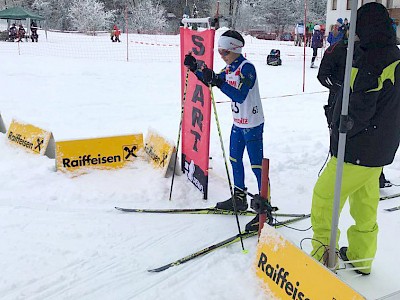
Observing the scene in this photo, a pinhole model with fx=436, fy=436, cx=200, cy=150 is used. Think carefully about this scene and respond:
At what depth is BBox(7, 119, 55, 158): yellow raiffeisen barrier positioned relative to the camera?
19.1ft

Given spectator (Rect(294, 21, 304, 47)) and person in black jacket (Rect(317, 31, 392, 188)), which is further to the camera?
spectator (Rect(294, 21, 304, 47))

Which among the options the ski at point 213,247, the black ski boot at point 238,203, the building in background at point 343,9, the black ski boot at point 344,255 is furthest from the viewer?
the building in background at point 343,9

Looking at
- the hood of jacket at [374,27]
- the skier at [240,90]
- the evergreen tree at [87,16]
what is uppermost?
the evergreen tree at [87,16]

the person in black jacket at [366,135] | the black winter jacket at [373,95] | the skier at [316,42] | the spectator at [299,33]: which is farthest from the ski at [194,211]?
the spectator at [299,33]

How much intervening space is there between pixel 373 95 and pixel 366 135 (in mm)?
300

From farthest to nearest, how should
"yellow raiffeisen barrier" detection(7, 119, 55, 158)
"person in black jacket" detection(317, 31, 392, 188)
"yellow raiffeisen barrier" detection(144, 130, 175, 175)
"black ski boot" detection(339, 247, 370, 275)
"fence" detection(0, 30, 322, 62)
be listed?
"fence" detection(0, 30, 322, 62)
"yellow raiffeisen barrier" detection(7, 119, 55, 158)
"yellow raiffeisen barrier" detection(144, 130, 175, 175)
"person in black jacket" detection(317, 31, 392, 188)
"black ski boot" detection(339, 247, 370, 275)

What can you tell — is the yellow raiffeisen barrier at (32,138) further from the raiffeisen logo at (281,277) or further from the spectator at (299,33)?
the spectator at (299,33)

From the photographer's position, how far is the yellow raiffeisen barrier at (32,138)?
19.1ft

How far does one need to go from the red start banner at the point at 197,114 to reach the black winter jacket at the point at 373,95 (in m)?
1.79

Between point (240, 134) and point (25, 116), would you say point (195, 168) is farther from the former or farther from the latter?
point (25, 116)

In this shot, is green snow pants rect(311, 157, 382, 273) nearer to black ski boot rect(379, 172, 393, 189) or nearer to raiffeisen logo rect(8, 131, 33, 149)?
black ski boot rect(379, 172, 393, 189)

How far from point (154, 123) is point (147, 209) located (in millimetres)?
3891

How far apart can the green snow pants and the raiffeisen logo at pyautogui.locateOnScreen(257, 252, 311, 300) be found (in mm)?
344

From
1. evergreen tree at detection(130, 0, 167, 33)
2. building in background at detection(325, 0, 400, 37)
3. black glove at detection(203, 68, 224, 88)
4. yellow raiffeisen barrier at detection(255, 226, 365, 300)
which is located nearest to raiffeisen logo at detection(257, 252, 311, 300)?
yellow raiffeisen barrier at detection(255, 226, 365, 300)
